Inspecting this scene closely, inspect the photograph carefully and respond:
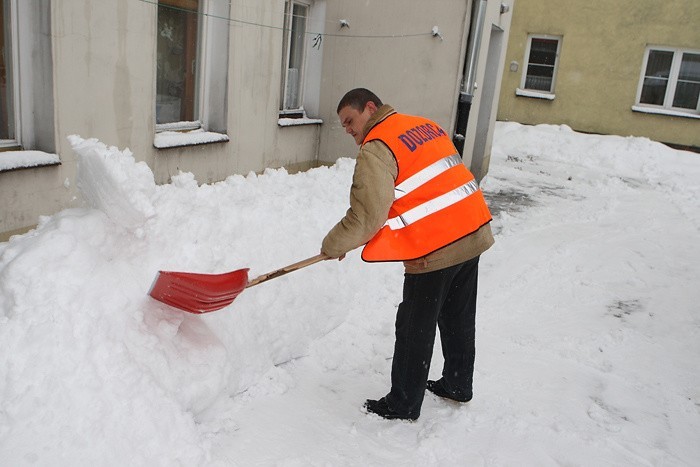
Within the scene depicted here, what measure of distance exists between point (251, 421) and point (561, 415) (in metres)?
1.62

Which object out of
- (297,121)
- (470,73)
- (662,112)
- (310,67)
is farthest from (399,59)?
(662,112)

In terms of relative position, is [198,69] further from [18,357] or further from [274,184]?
[18,357]

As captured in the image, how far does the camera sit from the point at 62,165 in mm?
4137

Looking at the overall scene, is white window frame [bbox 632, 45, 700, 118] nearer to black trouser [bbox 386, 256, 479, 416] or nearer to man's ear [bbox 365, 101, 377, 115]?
black trouser [bbox 386, 256, 479, 416]

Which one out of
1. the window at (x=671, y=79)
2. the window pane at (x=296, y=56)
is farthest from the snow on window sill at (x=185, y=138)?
the window at (x=671, y=79)

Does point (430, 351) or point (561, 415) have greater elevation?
point (430, 351)

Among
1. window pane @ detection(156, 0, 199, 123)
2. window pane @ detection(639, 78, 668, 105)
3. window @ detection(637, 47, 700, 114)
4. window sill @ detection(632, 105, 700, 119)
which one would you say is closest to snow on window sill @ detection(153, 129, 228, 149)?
window pane @ detection(156, 0, 199, 123)

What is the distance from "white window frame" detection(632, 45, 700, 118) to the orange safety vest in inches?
515

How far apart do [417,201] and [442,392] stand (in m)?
1.11

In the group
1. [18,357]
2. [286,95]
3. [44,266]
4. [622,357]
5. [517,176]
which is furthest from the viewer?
[517,176]

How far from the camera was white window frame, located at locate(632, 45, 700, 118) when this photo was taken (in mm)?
13805

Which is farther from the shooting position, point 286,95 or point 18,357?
point 286,95

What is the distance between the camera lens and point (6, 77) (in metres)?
4.00

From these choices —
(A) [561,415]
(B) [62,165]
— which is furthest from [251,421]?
(B) [62,165]
